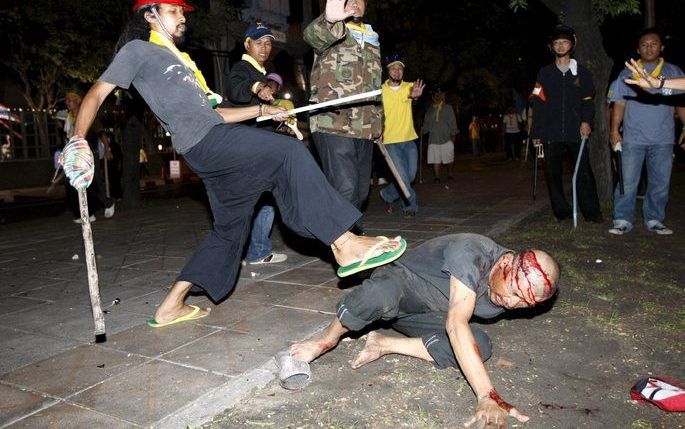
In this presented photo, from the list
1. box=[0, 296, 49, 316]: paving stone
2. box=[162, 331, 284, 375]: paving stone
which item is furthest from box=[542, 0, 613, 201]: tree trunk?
box=[0, 296, 49, 316]: paving stone

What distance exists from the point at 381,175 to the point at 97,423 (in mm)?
11543

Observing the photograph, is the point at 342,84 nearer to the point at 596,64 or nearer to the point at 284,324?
the point at 284,324

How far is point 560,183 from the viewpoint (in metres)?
6.88

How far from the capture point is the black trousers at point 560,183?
677 centimetres

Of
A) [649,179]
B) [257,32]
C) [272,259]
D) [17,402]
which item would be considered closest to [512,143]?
[649,179]

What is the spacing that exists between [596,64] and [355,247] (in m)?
6.80

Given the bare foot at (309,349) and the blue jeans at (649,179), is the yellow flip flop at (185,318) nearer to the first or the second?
the bare foot at (309,349)

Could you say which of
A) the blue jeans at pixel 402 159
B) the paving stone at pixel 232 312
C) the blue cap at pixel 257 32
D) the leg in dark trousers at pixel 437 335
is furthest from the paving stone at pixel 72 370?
the blue jeans at pixel 402 159

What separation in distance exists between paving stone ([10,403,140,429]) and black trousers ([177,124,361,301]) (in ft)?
4.39

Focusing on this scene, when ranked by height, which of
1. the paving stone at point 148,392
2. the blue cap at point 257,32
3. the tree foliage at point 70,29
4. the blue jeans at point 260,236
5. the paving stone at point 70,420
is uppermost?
the tree foliage at point 70,29

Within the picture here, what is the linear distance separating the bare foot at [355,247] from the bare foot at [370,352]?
0.54m

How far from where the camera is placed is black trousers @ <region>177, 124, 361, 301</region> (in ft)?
10.1

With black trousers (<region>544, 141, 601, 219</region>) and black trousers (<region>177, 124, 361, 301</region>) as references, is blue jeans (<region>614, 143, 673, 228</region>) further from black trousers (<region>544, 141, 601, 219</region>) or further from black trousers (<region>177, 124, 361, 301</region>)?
black trousers (<region>177, 124, 361, 301</region>)

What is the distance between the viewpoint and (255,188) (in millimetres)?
3322
